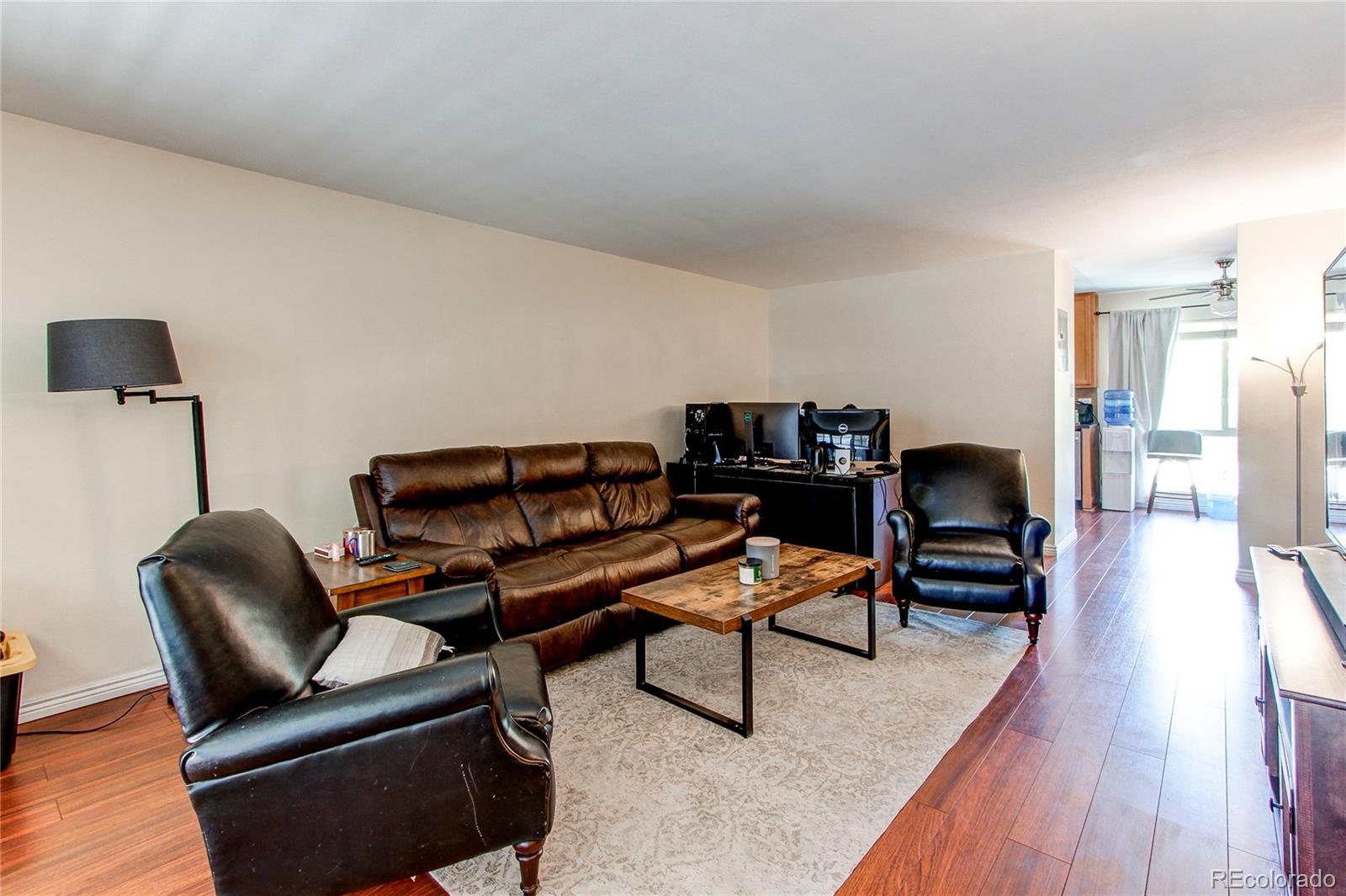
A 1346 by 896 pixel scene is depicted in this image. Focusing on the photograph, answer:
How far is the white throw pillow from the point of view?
5.35 feet

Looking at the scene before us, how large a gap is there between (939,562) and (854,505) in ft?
2.60

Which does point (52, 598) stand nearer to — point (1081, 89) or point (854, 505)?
point (854, 505)

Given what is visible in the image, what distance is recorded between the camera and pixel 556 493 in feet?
12.7

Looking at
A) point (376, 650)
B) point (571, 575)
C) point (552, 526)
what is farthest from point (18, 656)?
point (552, 526)

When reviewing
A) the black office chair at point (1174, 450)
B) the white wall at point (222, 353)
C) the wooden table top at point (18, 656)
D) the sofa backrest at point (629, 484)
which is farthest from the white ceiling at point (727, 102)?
the black office chair at point (1174, 450)

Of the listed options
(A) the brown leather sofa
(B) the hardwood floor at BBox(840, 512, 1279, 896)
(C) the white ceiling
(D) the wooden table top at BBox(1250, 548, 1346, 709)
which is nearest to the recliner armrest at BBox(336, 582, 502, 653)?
(A) the brown leather sofa

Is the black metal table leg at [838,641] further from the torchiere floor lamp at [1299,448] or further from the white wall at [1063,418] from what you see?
the torchiere floor lamp at [1299,448]

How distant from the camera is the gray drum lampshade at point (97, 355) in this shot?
229 centimetres

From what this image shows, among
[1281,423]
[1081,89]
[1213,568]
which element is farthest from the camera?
[1213,568]

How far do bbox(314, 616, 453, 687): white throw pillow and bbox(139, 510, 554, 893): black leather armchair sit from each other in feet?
0.24

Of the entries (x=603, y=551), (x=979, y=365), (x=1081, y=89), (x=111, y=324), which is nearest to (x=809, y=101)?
(x=1081, y=89)

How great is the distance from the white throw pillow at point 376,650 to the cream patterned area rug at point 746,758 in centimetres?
59

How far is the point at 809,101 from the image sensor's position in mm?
2338

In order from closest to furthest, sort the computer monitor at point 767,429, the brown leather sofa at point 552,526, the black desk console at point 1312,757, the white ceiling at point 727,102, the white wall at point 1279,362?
the black desk console at point 1312,757 → the white ceiling at point 727,102 → the brown leather sofa at point 552,526 → the white wall at point 1279,362 → the computer monitor at point 767,429
